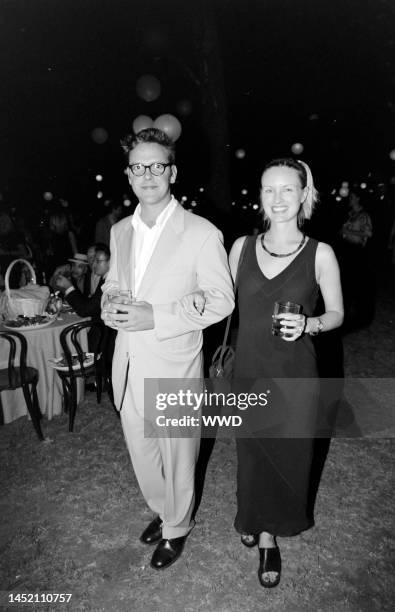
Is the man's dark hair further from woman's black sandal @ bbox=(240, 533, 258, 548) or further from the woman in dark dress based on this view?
woman's black sandal @ bbox=(240, 533, 258, 548)

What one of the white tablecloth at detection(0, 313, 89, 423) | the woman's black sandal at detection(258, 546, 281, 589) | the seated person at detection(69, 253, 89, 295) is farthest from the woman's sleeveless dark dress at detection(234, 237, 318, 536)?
the seated person at detection(69, 253, 89, 295)

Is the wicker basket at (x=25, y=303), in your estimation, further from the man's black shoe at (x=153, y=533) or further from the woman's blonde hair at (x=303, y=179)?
the woman's blonde hair at (x=303, y=179)

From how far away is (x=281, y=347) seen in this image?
2.31 metres

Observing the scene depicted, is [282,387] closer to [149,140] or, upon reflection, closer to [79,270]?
[149,140]

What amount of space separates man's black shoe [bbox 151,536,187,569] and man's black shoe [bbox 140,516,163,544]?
16 cm

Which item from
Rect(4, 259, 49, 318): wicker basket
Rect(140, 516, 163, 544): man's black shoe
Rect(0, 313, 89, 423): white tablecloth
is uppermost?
Rect(4, 259, 49, 318): wicker basket

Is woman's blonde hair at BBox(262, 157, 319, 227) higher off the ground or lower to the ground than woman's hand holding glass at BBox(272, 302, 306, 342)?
higher

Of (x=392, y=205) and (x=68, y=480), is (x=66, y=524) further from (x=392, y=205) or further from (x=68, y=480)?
(x=392, y=205)

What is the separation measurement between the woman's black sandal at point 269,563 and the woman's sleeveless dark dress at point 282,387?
12 cm

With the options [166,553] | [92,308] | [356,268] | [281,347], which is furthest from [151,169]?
[356,268]

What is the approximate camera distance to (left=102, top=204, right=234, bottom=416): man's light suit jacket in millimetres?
2117

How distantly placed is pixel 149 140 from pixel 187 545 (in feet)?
7.88

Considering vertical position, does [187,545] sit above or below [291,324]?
below

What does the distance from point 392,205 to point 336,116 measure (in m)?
4.43
